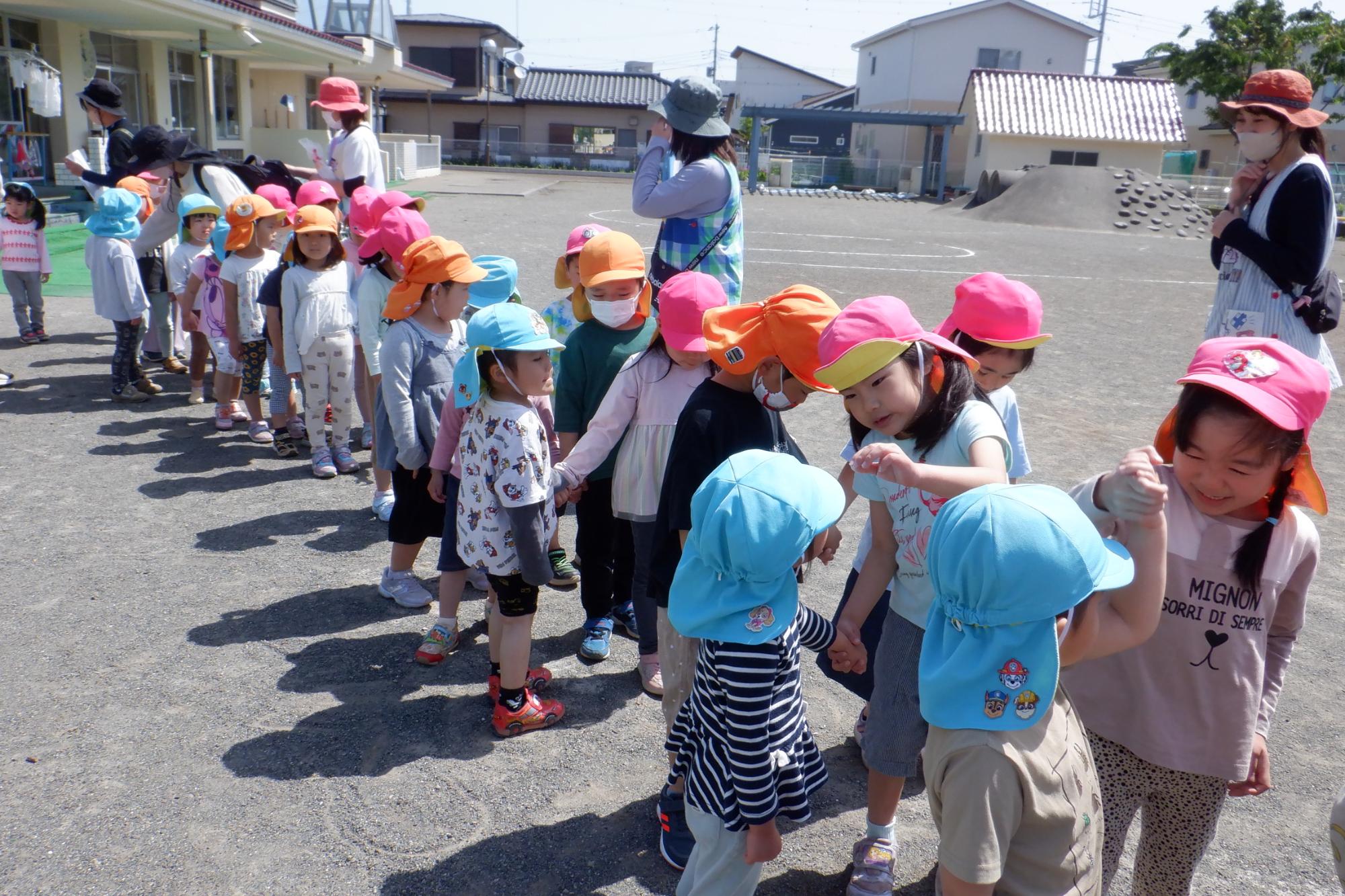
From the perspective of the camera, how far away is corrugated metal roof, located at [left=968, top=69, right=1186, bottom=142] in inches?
1470

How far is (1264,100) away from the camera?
404cm

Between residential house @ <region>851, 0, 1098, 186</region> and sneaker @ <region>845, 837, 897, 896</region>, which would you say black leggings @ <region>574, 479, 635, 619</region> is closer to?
sneaker @ <region>845, 837, 897, 896</region>

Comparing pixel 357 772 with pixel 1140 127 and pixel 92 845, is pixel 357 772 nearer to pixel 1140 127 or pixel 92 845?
pixel 92 845

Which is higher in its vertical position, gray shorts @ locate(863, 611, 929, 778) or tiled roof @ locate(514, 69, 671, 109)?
tiled roof @ locate(514, 69, 671, 109)

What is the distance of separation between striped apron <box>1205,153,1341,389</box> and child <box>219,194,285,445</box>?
16.5 feet

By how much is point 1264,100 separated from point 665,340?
9.08ft

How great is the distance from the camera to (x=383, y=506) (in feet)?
16.7

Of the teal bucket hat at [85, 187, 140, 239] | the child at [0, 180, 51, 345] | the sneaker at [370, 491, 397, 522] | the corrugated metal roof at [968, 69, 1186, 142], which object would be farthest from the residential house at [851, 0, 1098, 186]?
the sneaker at [370, 491, 397, 522]

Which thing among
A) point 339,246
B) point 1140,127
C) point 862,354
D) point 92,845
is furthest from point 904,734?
point 1140,127

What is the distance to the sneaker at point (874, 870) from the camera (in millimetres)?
2572

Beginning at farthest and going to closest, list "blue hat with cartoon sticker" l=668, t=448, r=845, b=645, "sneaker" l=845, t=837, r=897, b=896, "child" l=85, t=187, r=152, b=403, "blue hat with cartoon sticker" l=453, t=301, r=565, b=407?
"child" l=85, t=187, r=152, b=403
"blue hat with cartoon sticker" l=453, t=301, r=565, b=407
"sneaker" l=845, t=837, r=897, b=896
"blue hat with cartoon sticker" l=668, t=448, r=845, b=645

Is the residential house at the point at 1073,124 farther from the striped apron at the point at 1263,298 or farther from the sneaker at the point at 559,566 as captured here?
the sneaker at the point at 559,566

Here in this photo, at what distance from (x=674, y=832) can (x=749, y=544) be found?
3.63 ft

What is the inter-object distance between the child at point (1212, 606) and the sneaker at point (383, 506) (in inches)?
145
